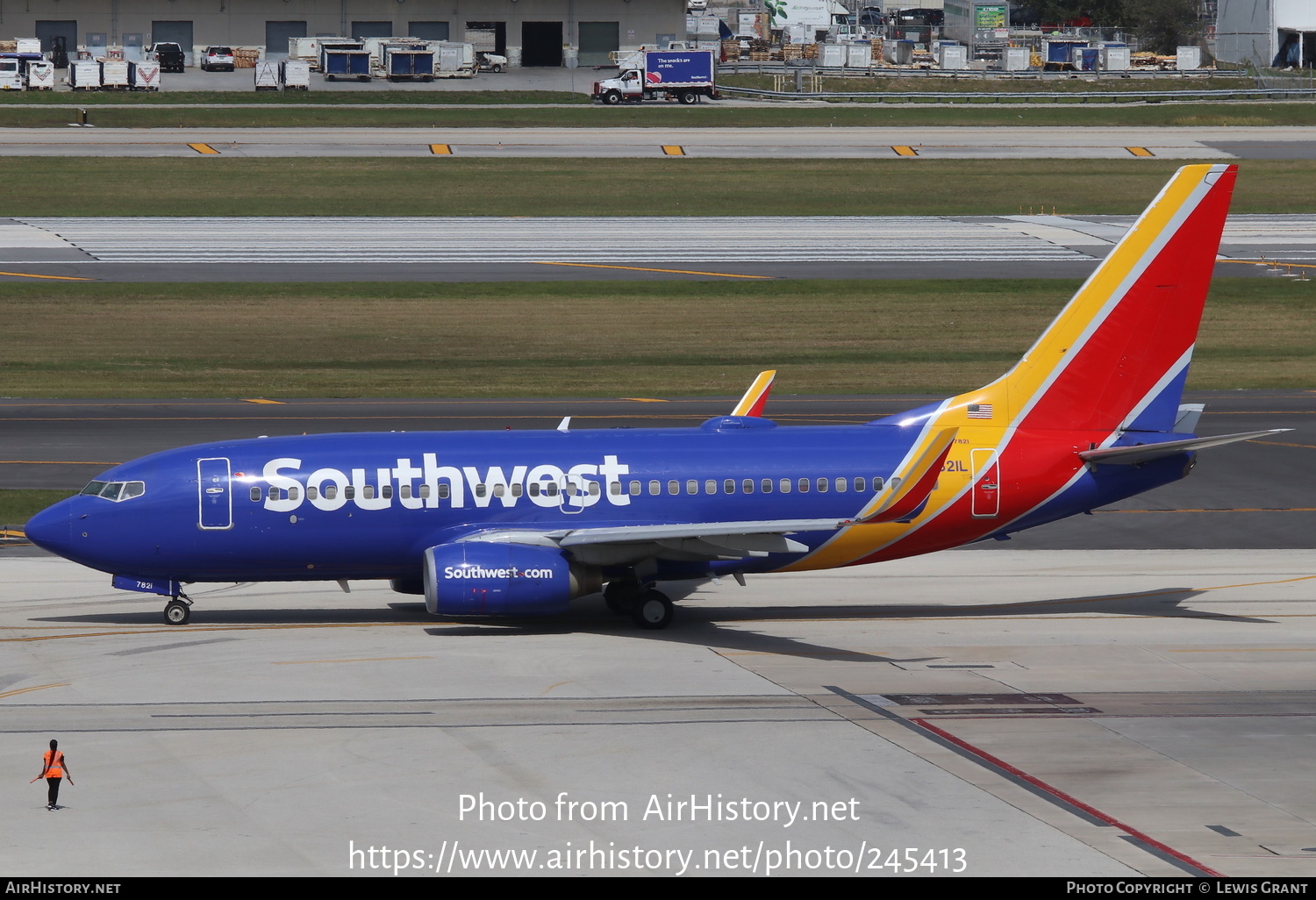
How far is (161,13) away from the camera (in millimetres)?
144000

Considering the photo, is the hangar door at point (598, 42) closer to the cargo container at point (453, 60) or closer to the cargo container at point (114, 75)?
the cargo container at point (453, 60)

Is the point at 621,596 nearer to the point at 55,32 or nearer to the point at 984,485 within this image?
the point at 984,485

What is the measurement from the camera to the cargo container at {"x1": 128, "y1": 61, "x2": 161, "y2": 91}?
421 feet

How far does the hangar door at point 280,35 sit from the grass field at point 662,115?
21.5m

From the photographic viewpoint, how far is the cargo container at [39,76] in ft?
419

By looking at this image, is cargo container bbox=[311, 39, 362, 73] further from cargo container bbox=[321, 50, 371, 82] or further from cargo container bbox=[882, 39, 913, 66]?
cargo container bbox=[882, 39, 913, 66]

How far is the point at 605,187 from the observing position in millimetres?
99812

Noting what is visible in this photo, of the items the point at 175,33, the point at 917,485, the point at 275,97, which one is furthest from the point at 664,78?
the point at 917,485

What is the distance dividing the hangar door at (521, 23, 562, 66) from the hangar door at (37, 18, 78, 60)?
41.9m

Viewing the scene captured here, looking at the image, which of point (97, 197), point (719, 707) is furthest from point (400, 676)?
point (97, 197)

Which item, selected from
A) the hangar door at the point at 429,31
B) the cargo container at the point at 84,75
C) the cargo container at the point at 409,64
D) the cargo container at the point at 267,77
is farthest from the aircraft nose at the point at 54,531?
the hangar door at the point at 429,31

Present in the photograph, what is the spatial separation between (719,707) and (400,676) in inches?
248

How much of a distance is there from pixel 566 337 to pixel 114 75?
77.8 metres

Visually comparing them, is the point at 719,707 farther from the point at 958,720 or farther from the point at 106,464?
the point at 106,464
